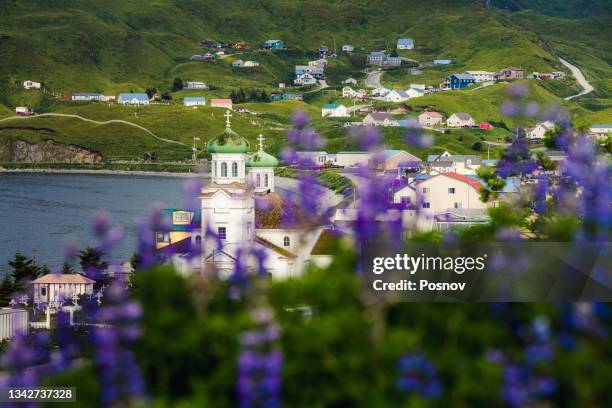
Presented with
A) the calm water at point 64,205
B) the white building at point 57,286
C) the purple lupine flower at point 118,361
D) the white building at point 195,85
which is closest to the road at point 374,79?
the white building at point 195,85

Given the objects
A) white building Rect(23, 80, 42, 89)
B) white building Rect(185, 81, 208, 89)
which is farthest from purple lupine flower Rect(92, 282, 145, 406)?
white building Rect(23, 80, 42, 89)

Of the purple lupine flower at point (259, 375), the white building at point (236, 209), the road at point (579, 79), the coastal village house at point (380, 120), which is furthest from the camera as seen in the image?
the road at point (579, 79)

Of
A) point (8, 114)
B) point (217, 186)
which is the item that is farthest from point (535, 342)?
point (8, 114)

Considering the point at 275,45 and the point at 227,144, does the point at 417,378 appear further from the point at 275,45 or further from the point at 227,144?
the point at 275,45

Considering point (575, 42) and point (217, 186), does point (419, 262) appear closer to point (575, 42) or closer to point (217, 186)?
point (217, 186)

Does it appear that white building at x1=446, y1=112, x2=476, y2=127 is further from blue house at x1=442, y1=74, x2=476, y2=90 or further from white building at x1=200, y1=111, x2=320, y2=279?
white building at x1=200, y1=111, x2=320, y2=279

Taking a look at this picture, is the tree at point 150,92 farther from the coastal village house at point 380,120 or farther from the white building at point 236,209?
the white building at point 236,209

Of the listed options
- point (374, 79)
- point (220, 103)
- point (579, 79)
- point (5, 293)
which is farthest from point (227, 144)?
point (579, 79)
